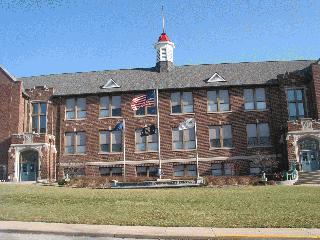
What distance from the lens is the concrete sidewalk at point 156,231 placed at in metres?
11.6

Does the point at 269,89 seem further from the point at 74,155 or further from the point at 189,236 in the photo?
the point at 189,236

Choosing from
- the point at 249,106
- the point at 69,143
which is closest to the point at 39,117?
the point at 69,143

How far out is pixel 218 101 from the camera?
39.4m

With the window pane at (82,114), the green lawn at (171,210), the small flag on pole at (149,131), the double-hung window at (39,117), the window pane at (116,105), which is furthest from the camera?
the double-hung window at (39,117)

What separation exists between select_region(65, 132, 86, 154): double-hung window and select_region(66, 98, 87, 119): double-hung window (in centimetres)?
175

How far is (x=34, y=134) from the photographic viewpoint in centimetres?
3781

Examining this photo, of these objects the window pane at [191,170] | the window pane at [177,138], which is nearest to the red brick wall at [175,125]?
the window pane at [177,138]

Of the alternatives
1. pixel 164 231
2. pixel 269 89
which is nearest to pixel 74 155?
pixel 269 89

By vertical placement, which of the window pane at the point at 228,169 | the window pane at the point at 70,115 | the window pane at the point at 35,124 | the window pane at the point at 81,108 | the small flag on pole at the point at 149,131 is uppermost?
the window pane at the point at 81,108

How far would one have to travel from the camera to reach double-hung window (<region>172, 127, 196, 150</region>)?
3891 cm

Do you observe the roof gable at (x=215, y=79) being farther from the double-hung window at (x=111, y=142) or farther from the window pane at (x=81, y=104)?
the window pane at (x=81, y=104)

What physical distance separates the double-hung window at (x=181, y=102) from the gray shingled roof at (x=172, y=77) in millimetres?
854

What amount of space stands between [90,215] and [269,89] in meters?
28.3

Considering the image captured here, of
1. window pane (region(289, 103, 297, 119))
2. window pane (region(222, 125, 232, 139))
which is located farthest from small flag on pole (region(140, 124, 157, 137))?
window pane (region(289, 103, 297, 119))
